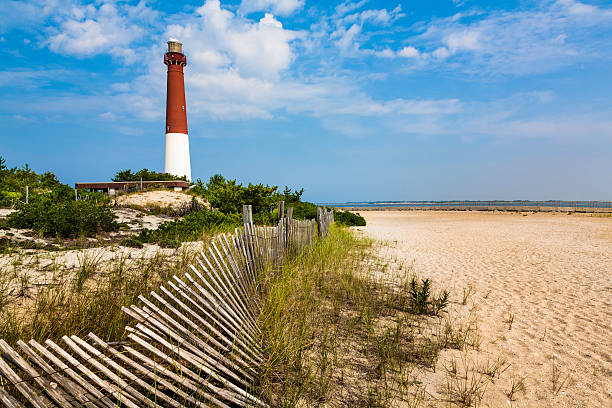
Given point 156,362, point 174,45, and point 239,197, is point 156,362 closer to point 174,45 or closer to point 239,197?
point 239,197

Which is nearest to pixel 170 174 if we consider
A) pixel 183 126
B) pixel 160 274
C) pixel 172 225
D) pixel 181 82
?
pixel 183 126

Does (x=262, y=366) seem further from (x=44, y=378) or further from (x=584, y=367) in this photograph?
(x=584, y=367)

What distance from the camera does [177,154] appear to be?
30.8 metres

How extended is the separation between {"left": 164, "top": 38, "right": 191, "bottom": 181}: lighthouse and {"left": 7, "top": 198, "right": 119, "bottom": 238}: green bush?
22231 millimetres

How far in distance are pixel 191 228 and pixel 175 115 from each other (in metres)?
23.9

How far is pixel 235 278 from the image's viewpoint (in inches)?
163

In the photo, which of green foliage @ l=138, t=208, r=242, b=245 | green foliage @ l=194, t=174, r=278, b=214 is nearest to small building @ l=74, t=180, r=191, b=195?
green foliage @ l=194, t=174, r=278, b=214

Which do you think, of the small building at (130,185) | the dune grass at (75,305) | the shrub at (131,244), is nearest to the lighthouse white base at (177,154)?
the small building at (130,185)

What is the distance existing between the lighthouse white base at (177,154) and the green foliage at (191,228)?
70.4 ft

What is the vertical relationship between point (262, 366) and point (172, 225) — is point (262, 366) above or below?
below

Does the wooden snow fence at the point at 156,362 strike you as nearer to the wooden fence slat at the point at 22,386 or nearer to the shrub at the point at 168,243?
the wooden fence slat at the point at 22,386

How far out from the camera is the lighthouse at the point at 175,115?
1184 inches

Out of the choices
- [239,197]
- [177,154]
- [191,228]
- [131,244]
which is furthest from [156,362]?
[177,154]

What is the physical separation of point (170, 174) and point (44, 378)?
104 feet
